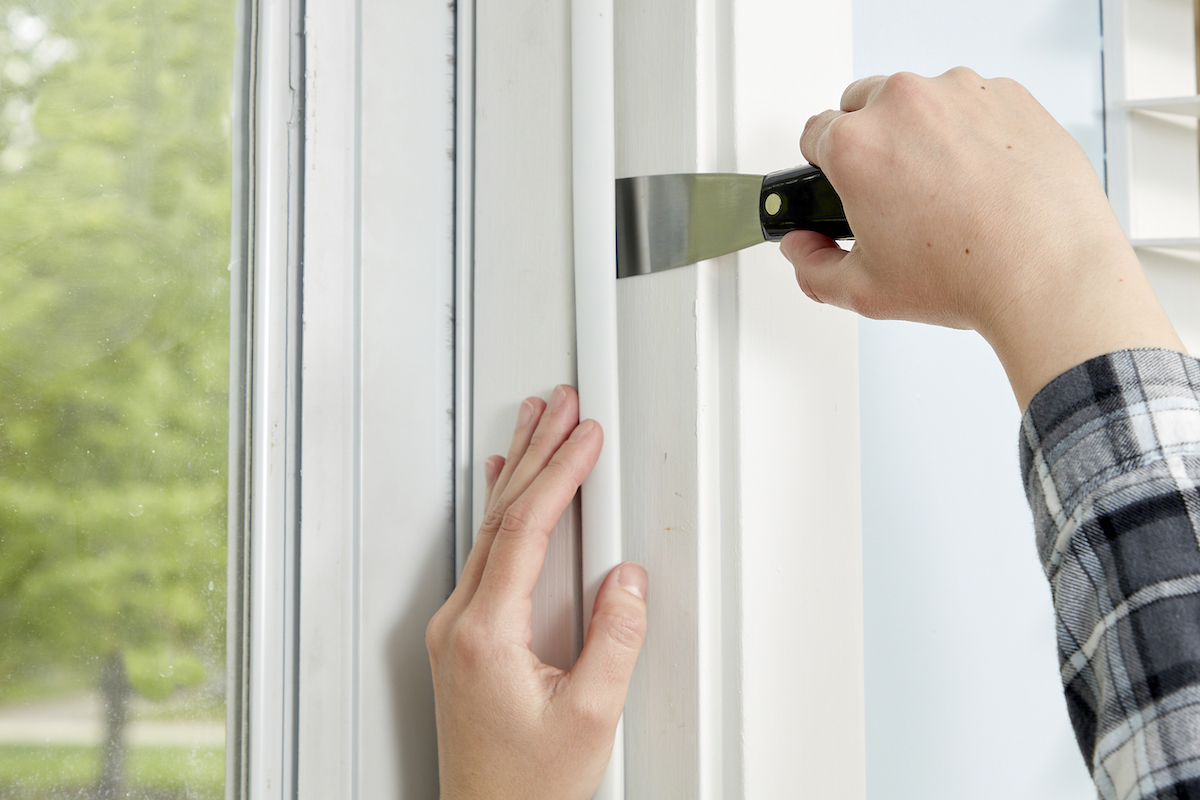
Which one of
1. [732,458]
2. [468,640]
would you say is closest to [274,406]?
[468,640]

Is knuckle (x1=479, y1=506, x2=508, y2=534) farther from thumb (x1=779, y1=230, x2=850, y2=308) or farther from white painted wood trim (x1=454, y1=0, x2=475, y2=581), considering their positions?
thumb (x1=779, y1=230, x2=850, y2=308)

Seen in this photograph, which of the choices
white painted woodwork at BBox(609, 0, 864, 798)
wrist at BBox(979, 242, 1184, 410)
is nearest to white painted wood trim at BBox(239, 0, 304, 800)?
white painted woodwork at BBox(609, 0, 864, 798)

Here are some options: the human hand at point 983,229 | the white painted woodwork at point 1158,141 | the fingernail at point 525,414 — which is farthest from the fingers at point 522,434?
the white painted woodwork at point 1158,141

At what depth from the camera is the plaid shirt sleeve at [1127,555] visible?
→ 285 mm

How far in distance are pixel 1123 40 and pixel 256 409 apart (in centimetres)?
84

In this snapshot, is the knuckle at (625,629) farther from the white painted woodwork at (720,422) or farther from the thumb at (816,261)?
the thumb at (816,261)

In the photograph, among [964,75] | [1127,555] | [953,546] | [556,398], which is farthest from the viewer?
[953,546]

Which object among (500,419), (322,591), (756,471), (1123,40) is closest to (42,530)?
(322,591)

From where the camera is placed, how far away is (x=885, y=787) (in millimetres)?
642

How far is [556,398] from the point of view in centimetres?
51

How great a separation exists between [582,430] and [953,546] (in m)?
0.39

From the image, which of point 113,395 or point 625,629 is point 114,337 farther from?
point 625,629

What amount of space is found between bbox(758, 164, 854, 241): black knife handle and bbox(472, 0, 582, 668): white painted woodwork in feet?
0.47

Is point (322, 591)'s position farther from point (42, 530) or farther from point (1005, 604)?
point (1005, 604)
